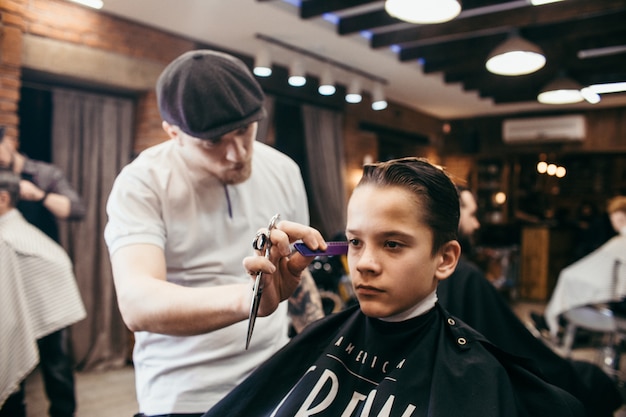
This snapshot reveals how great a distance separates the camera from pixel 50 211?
3652 millimetres

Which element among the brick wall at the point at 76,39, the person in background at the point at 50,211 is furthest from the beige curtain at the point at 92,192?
the person in background at the point at 50,211

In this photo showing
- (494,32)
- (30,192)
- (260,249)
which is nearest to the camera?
(260,249)

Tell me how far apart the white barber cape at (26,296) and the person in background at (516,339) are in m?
2.31

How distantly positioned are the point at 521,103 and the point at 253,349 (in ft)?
25.4

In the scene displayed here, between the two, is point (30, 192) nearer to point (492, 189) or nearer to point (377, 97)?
point (377, 97)

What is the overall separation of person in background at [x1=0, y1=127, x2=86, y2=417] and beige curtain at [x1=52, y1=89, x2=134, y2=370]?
362mm

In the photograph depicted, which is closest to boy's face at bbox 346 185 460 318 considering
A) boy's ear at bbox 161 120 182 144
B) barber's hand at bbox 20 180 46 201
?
boy's ear at bbox 161 120 182 144

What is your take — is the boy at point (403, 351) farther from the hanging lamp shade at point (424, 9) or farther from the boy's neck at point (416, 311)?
the hanging lamp shade at point (424, 9)

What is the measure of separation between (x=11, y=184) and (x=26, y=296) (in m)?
0.78

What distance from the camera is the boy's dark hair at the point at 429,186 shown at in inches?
39.5

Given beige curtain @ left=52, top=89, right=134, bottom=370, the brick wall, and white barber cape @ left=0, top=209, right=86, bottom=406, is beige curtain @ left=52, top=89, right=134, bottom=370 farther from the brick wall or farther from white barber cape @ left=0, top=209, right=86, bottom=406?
white barber cape @ left=0, top=209, right=86, bottom=406

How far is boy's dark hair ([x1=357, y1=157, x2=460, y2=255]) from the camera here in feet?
3.29

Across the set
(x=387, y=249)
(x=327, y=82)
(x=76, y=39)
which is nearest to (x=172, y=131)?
(x=387, y=249)

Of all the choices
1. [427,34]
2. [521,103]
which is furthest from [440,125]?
[427,34]
